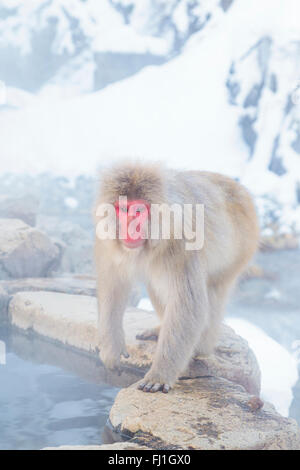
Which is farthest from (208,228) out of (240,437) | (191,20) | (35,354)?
(191,20)

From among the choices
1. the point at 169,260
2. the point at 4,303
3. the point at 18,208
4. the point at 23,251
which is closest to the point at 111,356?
the point at 169,260

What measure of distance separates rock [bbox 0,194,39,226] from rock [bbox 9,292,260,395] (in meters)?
1.59

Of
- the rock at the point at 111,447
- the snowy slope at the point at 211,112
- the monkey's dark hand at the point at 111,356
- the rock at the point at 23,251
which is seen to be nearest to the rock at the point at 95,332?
the monkey's dark hand at the point at 111,356

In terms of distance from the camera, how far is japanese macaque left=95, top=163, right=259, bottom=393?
1971 mm

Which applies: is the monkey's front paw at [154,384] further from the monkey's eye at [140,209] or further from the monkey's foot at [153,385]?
the monkey's eye at [140,209]

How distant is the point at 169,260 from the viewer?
80.9 inches

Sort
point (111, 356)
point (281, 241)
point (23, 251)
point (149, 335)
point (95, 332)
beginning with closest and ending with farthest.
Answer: point (111, 356) < point (149, 335) < point (95, 332) < point (23, 251) < point (281, 241)

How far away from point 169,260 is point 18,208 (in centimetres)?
322

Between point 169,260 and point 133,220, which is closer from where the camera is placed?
point 133,220

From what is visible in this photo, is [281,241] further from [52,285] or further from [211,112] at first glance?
[52,285]

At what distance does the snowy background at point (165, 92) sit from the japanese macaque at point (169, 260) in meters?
2.08

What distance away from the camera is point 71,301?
133 inches

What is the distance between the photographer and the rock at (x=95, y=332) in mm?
2482
